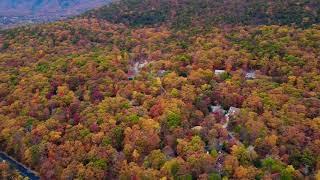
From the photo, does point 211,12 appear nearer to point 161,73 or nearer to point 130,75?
point 161,73

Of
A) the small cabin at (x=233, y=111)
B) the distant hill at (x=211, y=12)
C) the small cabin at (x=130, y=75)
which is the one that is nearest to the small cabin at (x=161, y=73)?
the small cabin at (x=130, y=75)

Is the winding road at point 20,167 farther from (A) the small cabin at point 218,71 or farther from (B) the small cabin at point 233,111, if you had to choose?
(A) the small cabin at point 218,71

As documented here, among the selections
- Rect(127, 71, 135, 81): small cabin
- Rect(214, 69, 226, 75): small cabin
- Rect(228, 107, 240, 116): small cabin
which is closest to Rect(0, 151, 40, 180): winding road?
Rect(127, 71, 135, 81): small cabin

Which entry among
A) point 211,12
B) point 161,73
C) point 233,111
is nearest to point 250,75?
point 233,111

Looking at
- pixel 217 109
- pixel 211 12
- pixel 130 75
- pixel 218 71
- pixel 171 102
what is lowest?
pixel 217 109

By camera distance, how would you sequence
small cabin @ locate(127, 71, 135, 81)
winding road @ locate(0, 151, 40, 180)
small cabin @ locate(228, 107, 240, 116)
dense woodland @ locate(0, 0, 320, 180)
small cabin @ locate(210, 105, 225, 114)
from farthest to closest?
small cabin @ locate(127, 71, 135, 81), small cabin @ locate(210, 105, 225, 114), small cabin @ locate(228, 107, 240, 116), winding road @ locate(0, 151, 40, 180), dense woodland @ locate(0, 0, 320, 180)

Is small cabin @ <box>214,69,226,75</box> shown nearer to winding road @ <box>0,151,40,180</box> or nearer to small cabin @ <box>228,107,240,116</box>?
small cabin @ <box>228,107,240,116</box>
